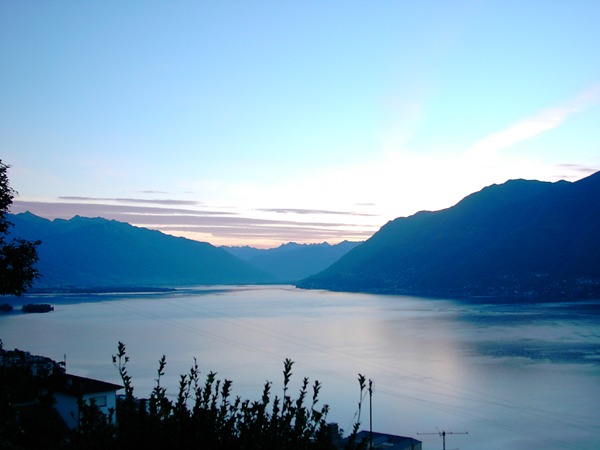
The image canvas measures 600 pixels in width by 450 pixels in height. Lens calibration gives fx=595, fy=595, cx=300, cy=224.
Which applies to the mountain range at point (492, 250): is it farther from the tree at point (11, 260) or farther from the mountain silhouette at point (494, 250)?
the tree at point (11, 260)

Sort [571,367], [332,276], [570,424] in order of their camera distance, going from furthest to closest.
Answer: [332,276], [571,367], [570,424]

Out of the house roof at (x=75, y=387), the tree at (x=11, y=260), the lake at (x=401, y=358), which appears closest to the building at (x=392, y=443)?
the lake at (x=401, y=358)

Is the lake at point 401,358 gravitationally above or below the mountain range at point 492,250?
below

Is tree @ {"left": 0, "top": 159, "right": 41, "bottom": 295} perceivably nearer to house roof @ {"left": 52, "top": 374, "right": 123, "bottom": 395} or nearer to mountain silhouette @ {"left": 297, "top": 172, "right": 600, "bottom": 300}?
house roof @ {"left": 52, "top": 374, "right": 123, "bottom": 395}

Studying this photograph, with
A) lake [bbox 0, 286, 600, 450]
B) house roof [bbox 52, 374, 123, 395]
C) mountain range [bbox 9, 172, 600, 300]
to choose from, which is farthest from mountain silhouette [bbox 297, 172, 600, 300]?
house roof [bbox 52, 374, 123, 395]

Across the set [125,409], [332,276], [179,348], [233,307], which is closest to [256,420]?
[125,409]

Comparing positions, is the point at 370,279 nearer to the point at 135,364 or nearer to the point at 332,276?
the point at 332,276

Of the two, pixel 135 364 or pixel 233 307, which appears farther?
pixel 233 307

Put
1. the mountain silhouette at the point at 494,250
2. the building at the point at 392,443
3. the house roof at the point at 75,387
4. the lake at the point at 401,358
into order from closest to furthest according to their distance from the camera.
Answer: the house roof at the point at 75,387 → the building at the point at 392,443 → the lake at the point at 401,358 → the mountain silhouette at the point at 494,250
